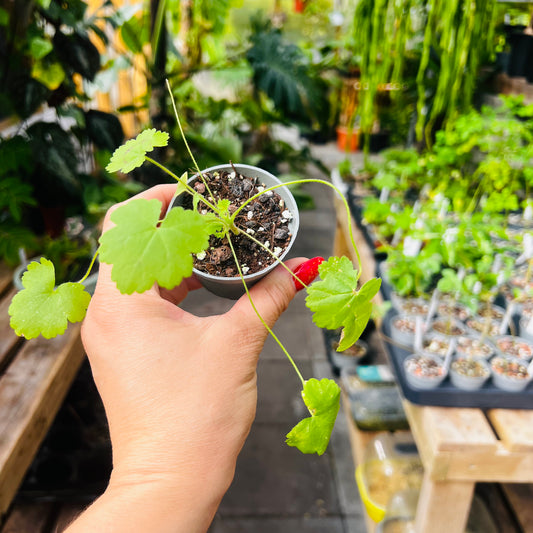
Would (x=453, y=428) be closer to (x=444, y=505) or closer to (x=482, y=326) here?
(x=444, y=505)

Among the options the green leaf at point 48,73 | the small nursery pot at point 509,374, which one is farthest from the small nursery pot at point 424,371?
the green leaf at point 48,73

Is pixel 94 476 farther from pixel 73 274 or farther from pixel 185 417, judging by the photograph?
pixel 185 417

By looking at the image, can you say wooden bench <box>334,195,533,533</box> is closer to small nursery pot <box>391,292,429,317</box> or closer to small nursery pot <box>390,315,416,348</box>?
small nursery pot <box>390,315,416,348</box>

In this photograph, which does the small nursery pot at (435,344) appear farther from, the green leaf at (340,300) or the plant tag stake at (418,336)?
the green leaf at (340,300)

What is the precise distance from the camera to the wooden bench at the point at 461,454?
90 centimetres

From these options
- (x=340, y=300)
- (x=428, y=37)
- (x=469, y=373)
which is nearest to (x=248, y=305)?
(x=340, y=300)

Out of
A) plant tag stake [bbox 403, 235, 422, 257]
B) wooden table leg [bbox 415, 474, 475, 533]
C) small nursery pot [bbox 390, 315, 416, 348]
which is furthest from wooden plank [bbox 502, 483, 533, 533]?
plant tag stake [bbox 403, 235, 422, 257]

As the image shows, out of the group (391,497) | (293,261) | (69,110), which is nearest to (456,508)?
(391,497)

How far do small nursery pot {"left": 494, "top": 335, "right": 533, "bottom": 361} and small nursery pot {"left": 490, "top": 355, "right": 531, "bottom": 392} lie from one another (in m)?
0.04

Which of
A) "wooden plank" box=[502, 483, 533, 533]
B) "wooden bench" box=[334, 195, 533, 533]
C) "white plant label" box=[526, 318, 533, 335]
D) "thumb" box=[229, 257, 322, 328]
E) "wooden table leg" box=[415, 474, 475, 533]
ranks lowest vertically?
"wooden plank" box=[502, 483, 533, 533]

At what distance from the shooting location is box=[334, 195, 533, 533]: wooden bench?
0.90m

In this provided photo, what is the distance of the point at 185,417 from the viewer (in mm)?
497

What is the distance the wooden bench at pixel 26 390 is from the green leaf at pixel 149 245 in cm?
59

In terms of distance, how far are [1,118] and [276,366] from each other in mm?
1391
